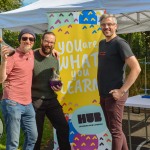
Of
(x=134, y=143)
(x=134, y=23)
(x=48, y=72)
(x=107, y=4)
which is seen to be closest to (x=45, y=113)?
(x=48, y=72)

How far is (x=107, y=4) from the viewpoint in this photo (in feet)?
12.1

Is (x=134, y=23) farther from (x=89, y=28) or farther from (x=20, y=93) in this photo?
(x=20, y=93)

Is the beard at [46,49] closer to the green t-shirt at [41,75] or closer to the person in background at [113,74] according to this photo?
the green t-shirt at [41,75]

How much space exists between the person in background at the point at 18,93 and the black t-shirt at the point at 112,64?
74 cm

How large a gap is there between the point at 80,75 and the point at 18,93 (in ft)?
3.42

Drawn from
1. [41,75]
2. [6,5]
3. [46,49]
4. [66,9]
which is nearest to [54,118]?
[41,75]

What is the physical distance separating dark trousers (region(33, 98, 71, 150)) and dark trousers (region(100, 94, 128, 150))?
2.12ft

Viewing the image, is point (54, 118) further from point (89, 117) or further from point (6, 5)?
point (6, 5)

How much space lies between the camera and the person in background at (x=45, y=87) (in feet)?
11.0

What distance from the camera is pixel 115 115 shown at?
299 centimetres

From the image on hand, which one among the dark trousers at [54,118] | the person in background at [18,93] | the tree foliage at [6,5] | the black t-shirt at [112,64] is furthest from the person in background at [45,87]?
the tree foliage at [6,5]

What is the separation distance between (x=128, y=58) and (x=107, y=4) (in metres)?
1.08

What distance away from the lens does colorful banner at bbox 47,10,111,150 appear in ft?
12.3

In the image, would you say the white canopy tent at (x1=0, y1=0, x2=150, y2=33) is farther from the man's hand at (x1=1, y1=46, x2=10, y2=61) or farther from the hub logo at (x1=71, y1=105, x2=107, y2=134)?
the man's hand at (x1=1, y1=46, x2=10, y2=61)
